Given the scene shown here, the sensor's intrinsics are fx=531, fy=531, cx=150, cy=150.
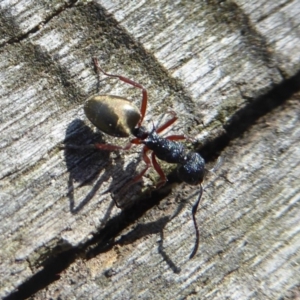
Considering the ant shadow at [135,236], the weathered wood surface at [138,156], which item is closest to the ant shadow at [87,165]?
the weathered wood surface at [138,156]

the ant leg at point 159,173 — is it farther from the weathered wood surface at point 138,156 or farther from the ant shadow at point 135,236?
the ant shadow at point 135,236

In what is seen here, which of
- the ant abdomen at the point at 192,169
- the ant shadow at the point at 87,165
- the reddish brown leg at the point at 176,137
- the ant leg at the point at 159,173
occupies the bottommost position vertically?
the ant abdomen at the point at 192,169

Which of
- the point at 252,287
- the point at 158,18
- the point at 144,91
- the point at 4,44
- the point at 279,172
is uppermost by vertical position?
the point at 4,44

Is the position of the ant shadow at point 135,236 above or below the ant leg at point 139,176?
below

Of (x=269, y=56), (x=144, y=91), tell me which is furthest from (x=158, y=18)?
(x=269, y=56)

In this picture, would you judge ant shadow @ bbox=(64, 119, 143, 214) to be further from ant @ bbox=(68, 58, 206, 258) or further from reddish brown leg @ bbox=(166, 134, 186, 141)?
reddish brown leg @ bbox=(166, 134, 186, 141)

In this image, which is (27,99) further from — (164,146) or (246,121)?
(246,121)

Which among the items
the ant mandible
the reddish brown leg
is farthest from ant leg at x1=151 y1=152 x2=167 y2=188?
the reddish brown leg

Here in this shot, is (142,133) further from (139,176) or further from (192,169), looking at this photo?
(192,169)
